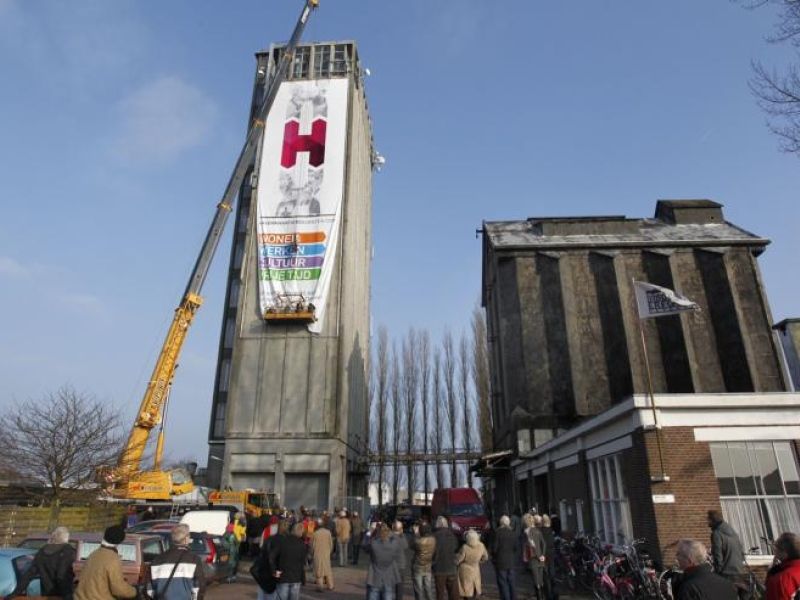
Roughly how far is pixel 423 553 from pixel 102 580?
561cm

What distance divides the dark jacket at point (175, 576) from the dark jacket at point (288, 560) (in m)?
2.09

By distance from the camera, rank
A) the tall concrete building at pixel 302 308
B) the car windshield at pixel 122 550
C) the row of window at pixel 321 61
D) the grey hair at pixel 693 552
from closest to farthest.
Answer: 1. the grey hair at pixel 693 552
2. the car windshield at pixel 122 550
3. the tall concrete building at pixel 302 308
4. the row of window at pixel 321 61

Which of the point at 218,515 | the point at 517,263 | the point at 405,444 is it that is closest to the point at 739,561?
the point at 218,515

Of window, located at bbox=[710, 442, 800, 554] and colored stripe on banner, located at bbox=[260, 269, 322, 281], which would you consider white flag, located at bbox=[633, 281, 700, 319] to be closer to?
window, located at bbox=[710, 442, 800, 554]

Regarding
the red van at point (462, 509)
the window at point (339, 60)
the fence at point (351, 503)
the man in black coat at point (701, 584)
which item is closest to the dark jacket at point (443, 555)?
the man in black coat at point (701, 584)

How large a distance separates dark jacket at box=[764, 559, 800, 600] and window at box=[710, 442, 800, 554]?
29.3 feet

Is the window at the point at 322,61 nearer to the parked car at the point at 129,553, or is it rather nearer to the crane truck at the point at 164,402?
the crane truck at the point at 164,402

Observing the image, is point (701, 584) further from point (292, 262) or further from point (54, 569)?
point (292, 262)

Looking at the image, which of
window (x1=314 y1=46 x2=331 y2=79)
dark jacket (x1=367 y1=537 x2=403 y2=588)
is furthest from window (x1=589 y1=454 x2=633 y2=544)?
window (x1=314 y1=46 x2=331 y2=79)

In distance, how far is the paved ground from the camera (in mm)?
12852

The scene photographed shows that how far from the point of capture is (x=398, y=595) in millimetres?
10039

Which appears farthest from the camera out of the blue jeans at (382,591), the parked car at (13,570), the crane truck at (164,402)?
the crane truck at (164,402)

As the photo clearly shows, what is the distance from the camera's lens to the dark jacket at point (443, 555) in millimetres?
9891

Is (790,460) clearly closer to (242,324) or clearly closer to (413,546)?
(413,546)
